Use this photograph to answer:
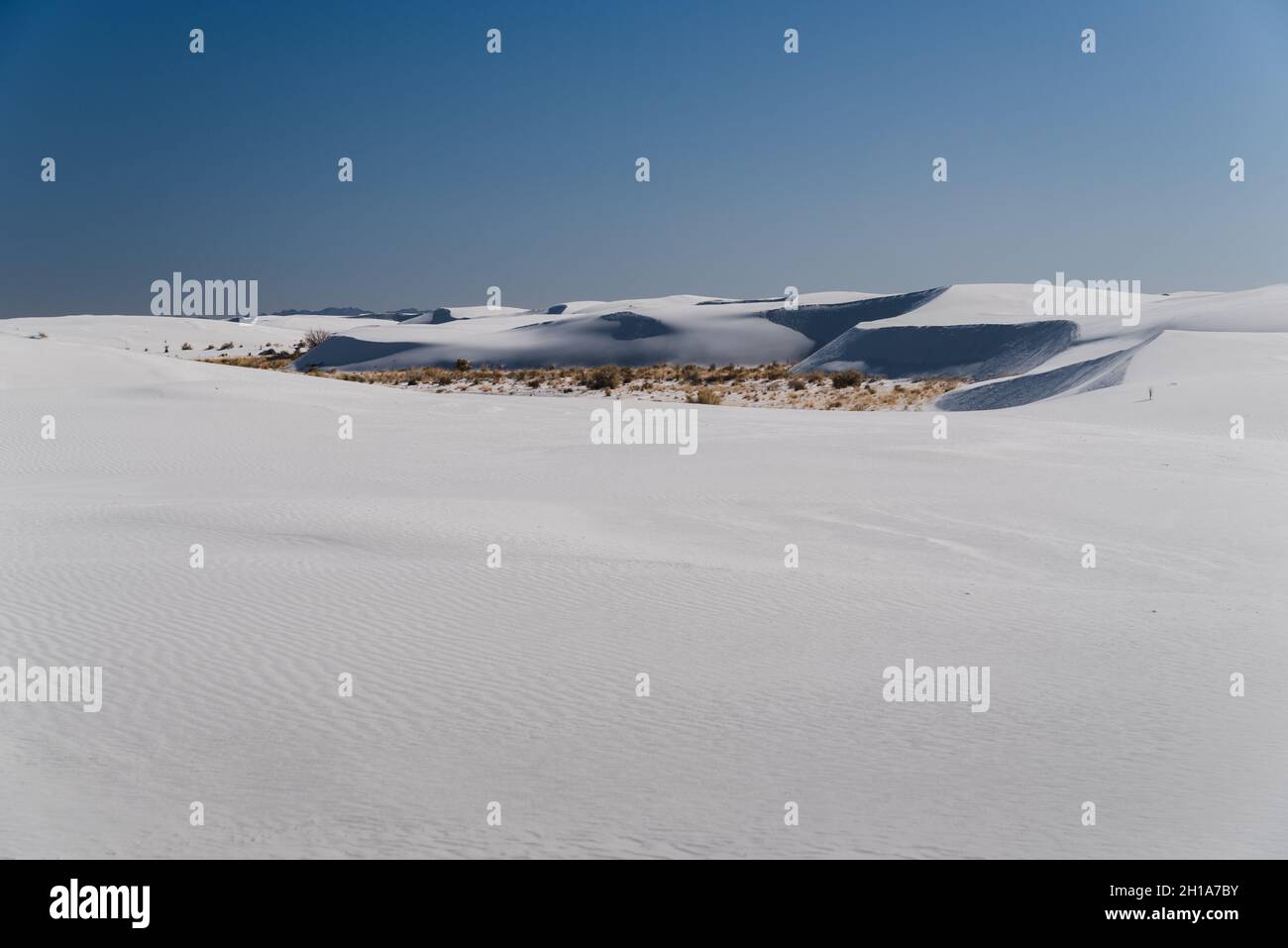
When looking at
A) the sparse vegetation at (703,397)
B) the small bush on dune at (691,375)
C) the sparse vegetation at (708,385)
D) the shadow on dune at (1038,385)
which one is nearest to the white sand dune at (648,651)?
the shadow on dune at (1038,385)

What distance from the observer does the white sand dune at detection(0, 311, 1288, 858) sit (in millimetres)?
4383

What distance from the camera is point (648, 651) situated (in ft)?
22.4

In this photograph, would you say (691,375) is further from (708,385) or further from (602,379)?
(602,379)

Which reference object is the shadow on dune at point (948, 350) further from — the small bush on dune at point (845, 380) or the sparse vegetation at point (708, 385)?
the small bush on dune at point (845, 380)

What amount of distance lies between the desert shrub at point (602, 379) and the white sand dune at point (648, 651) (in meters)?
22.9

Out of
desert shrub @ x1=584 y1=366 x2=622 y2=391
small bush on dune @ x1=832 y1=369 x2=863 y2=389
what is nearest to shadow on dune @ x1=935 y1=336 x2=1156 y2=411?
small bush on dune @ x1=832 y1=369 x2=863 y2=389

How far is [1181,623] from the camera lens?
748 cm

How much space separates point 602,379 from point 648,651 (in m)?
33.3

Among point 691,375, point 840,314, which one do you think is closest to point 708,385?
point 691,375

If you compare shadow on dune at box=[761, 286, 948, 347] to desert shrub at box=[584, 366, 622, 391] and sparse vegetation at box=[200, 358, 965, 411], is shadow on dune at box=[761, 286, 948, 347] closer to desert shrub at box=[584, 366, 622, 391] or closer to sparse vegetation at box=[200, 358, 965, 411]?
sparse vegetation at box=[200, 358, 965, 411]

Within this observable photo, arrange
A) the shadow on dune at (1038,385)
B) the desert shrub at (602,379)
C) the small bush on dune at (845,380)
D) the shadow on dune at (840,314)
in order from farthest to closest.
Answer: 1. the shadow on dune at (840,314)
2. the small bush on dune at (845,380)
3. the desert shrub at (602,379)
4. the shadow on dune at (1038,385)

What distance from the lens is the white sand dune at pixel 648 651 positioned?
14.4 ft
